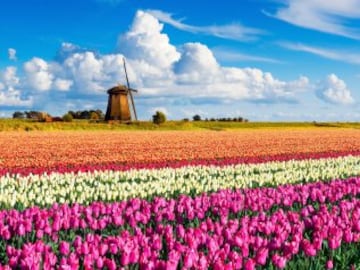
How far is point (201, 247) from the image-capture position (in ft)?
24.2

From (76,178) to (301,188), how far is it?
691 cm

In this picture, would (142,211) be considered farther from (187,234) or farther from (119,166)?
(119,166)

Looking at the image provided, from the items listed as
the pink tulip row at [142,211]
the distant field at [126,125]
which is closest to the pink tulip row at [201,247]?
the pink tulip row at [142,211]

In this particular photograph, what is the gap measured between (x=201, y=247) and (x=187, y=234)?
420 millimetres

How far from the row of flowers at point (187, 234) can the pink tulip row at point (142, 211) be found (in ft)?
0.05

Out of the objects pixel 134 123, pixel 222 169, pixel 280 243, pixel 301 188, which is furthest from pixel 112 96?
pixel 280 243

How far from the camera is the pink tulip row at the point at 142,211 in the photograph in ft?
27.5

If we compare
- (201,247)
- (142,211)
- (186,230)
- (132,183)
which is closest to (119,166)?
(132,183)

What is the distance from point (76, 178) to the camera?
1698cm

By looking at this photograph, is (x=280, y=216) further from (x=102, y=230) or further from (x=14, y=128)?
(x=14, y=128)

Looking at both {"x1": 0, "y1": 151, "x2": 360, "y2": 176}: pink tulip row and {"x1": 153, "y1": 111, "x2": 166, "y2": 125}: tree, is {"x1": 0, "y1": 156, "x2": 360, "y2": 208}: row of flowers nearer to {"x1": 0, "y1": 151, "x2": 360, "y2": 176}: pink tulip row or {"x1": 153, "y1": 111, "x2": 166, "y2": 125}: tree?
{"x1": 0, "y1": 151, "x2": 360, "y2": 176}: pink tulip row

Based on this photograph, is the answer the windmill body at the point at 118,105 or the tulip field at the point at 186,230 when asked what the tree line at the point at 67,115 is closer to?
the windmill body at the point at 118,105

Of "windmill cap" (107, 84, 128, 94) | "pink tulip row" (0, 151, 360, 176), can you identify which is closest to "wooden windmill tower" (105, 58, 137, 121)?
"windmill cap" (107, 84, 128, 94)

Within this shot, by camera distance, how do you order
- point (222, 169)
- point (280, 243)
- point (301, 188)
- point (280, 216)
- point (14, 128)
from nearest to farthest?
point (280, 243), point (280, 216), point (301, 188), point (222, 169), point (14, 128)
